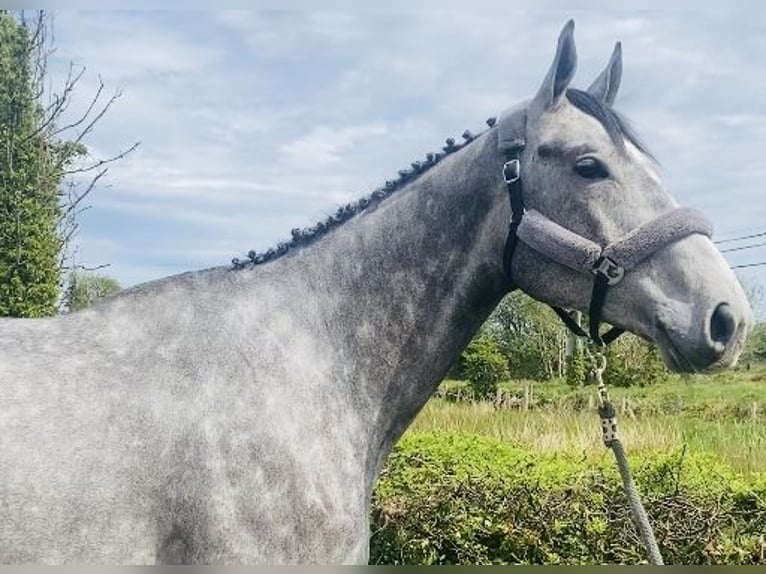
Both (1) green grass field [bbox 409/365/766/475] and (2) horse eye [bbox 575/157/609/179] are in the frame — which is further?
(1) green grass field [bbox 409/365/766/475]

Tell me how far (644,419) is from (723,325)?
14.5 meters

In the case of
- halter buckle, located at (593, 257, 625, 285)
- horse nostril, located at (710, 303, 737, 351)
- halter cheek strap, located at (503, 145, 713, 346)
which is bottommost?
horse nostril, located at (710, 303, 737, 351)

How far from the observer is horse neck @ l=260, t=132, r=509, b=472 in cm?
290

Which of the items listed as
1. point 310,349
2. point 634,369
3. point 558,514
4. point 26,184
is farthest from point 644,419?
point 634,369

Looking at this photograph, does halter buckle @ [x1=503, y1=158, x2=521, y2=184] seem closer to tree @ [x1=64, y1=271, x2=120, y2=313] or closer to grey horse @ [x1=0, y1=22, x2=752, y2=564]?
grey horse @ [x1=0, y1=22, x2=752, y2=564]

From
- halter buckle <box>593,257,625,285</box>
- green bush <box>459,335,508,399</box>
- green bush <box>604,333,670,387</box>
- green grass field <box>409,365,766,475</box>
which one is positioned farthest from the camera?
green bush <box>604,333,670,387</box>

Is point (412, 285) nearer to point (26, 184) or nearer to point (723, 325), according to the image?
point (723, 325)

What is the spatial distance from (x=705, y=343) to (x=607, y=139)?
2.68 ft

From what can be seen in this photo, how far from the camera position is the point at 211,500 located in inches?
97.0

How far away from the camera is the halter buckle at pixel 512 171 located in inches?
114

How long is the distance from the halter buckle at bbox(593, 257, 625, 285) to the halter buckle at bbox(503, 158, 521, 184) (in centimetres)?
44

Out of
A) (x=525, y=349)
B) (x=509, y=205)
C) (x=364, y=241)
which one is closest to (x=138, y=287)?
(x=364, y=241)

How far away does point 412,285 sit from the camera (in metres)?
2.96

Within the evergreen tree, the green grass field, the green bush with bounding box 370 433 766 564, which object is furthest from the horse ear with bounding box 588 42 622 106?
the evergreen tree
